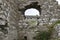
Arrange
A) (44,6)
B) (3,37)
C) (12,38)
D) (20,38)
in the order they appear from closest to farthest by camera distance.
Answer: (3,37)
(12,38)
(20,38)
(44,6)

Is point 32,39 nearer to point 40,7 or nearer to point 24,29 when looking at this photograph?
point 24,29

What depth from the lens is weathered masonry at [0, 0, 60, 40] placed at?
5863 millimetres

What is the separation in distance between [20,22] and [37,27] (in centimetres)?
62

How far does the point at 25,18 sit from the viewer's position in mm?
7324

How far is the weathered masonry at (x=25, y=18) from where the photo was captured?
5.86 m

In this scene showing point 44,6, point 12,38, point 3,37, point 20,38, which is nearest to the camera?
point 3,37

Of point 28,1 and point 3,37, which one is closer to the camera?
point 3,37

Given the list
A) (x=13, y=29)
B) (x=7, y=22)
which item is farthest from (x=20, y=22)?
(x=7, y=22)

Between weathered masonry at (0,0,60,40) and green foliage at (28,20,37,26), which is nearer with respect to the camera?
weathered masonry at (0,0,60,40)

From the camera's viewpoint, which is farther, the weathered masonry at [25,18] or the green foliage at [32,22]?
the green foliage at [32,22]

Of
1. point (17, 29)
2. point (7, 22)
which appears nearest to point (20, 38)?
Answer: point (17, 29)

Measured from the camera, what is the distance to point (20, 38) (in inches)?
263

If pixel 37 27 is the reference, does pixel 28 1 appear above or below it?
→ above

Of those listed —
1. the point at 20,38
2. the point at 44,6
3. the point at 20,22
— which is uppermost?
the point at 44,6
